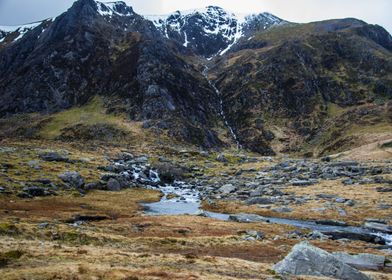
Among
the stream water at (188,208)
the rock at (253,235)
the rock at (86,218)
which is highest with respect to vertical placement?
the rock at (86,218)

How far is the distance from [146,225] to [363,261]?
107 feet

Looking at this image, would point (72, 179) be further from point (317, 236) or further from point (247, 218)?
point (317, 236)

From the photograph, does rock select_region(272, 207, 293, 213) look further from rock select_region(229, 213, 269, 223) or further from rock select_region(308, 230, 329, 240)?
rock select_region(308, 230, 329, 240)

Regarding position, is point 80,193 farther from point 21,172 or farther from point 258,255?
point 258,255

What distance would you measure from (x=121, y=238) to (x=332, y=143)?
165m

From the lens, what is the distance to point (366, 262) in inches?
1770

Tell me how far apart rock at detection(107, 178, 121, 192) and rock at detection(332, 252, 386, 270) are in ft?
221

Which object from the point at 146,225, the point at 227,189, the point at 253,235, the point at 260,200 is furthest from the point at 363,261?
the point at 227,189

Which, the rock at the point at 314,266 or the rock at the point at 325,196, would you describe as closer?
the rock at the point at 314,266

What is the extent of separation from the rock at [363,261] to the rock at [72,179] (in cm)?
6509

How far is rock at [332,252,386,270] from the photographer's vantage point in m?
44.2

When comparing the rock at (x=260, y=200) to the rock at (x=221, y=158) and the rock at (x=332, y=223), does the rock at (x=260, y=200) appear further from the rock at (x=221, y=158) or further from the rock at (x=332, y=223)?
the rock at (x=221, y=158)

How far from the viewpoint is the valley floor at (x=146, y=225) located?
3528cm

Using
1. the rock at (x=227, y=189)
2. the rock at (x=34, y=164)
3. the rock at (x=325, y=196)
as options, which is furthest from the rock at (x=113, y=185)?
the rock at (x=325, y=196)
